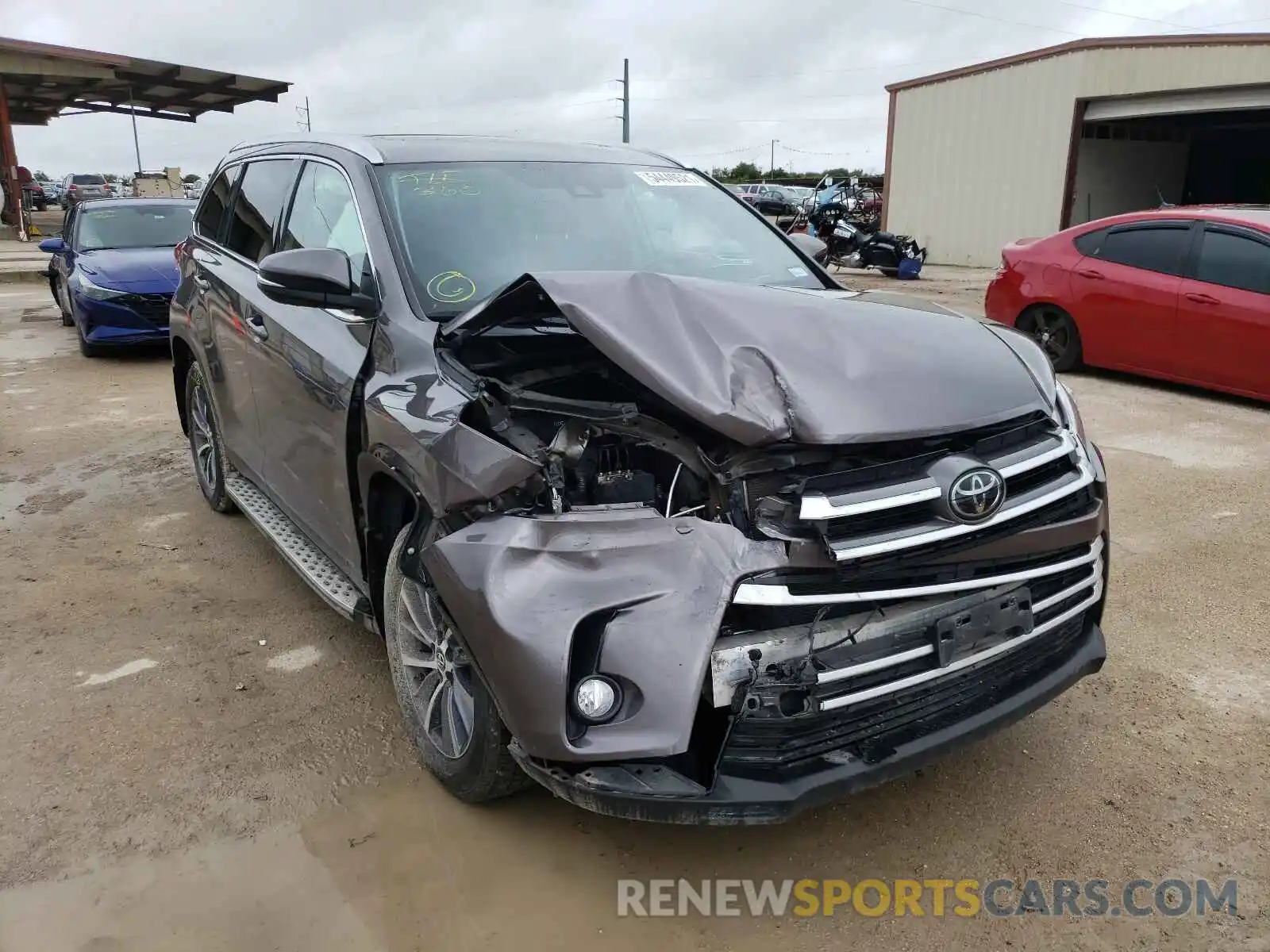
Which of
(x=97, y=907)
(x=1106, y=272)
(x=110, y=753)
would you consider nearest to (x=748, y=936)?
(x=97, y=907)

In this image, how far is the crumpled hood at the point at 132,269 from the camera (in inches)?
385

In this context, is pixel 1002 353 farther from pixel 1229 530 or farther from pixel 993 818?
pixel 1229 530

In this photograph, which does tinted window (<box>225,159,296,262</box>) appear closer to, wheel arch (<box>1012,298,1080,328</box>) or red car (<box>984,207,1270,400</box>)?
red car (<box>984,207,1270,400</box>)

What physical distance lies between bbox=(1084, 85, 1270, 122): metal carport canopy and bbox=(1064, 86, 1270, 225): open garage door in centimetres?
1

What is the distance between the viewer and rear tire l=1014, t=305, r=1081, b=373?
331 inches

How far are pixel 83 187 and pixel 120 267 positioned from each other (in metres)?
41.6

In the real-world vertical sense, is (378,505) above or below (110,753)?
above

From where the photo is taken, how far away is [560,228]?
3.49 m

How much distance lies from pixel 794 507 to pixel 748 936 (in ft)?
3.42

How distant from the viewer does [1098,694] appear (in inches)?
132

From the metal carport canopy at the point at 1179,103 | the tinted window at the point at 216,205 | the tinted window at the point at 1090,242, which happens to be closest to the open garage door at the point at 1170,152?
the metal carport canopy at the point at 1179,103

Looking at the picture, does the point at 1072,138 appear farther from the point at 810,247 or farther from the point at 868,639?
the point at 868,639

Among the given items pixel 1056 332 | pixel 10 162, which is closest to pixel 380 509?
pixel 1056 332

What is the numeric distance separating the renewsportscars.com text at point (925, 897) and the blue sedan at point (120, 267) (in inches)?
350
